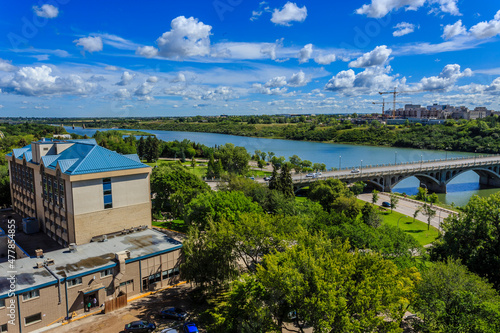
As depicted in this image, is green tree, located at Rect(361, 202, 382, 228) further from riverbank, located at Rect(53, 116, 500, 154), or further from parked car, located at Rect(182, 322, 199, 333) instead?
riverbank, located at Rect(53, 116, 500, 154)

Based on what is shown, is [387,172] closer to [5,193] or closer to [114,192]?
[114,192]

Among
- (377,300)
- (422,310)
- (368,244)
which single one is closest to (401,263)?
(368,244)

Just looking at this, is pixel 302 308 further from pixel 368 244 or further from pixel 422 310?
pixel 368 244

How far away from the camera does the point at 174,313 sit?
1827 centimetres

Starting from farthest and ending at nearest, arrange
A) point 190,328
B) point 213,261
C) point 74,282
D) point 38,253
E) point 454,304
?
point 38,253 → point 213,261 → point 74,282 → point 190,328 → point 454,304

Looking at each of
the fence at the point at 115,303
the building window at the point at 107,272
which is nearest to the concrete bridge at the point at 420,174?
the building window at the point at 107,272

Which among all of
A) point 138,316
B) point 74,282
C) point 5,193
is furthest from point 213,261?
point 5,193

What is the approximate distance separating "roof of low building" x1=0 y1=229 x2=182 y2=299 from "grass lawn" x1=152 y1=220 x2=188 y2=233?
296 inches

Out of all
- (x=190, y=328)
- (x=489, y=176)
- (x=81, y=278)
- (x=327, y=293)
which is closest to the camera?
(x=327, y=293)

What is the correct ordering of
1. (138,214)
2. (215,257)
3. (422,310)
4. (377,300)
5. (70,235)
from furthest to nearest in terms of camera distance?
(138,214) → (70,235) → (215,257) → (422,310) → (377,300)

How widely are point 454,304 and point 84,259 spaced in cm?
1987

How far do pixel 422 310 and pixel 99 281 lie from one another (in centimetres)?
1682

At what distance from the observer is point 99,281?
64.5 feet

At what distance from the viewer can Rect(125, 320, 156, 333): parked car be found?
16828 millimetres
